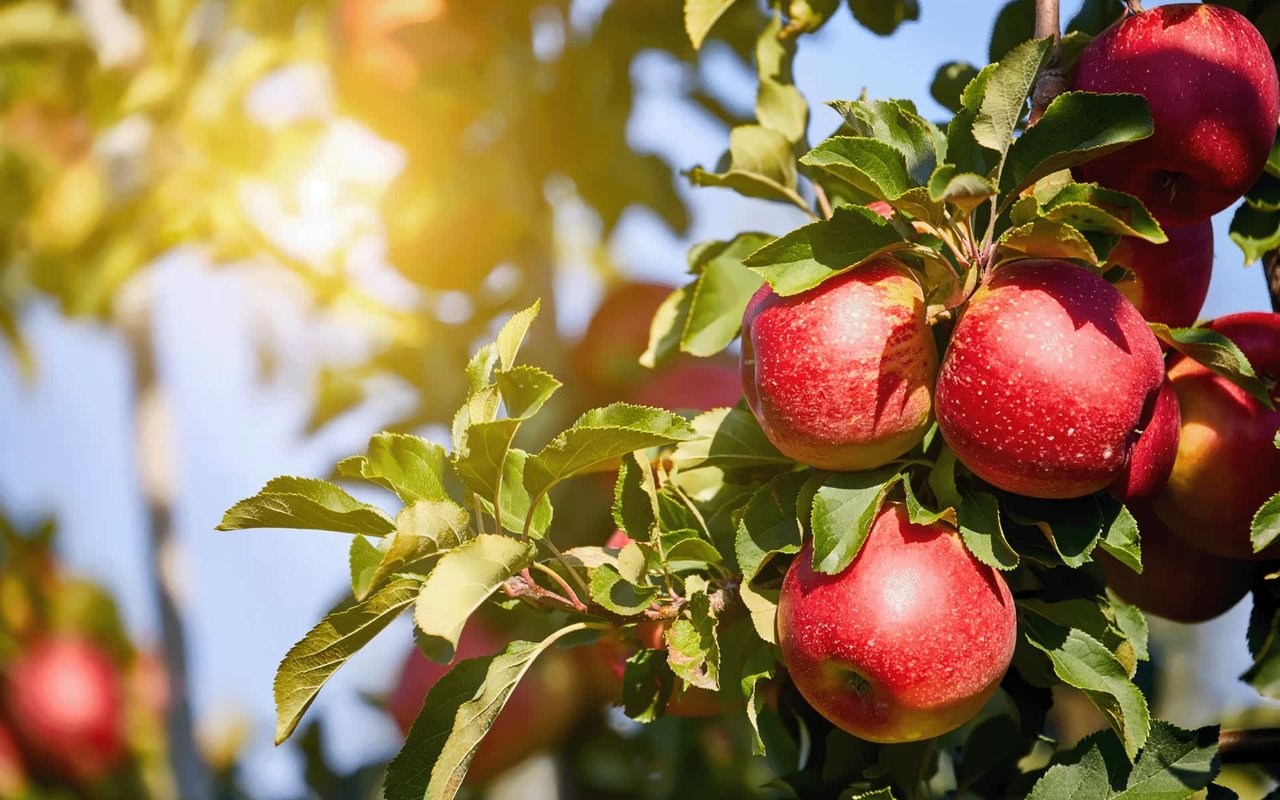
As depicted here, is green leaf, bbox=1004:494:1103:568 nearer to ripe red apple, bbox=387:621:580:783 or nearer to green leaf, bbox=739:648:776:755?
green leaf, bbox=739:648:776:755

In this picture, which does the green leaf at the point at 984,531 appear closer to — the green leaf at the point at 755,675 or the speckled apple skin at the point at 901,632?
the speckled apple skin at the point at 901,632

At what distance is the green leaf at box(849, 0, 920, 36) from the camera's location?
1.13m

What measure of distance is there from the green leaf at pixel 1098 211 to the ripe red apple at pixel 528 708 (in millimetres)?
943

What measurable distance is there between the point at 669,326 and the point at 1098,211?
449mm

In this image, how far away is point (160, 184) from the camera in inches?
71.5

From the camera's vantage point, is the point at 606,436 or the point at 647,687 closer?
the point at 606,436

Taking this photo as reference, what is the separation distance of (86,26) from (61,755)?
5.07 feet

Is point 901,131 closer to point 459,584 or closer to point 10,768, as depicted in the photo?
point 459,584

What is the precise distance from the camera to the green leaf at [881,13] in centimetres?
113

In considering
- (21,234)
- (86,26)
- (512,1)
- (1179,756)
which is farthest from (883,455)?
(21,234)

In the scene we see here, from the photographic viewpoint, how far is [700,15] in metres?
1.03

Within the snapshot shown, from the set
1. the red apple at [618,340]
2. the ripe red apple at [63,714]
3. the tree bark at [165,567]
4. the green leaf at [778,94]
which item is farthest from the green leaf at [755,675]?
the ripe red apple at [63,714]

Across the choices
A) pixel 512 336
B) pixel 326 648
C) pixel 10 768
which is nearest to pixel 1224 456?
pixel 512 336

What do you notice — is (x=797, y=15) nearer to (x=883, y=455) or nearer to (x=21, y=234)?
(x=883, y=455)
